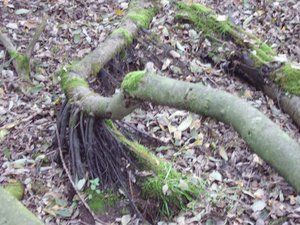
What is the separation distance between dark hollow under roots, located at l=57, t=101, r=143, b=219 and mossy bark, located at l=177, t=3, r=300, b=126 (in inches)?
71.7

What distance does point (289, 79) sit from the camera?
4.95 metres

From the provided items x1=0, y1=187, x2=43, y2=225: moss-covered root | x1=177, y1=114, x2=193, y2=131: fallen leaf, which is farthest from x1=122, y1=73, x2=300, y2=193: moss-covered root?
x1=177, y1=114, x2=193, y2=131: fallen leaf

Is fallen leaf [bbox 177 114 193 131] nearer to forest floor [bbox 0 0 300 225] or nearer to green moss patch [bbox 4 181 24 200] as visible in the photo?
forest floor [bbox 0 0 300 225]

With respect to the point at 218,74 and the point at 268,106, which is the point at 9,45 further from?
the point at 268,106

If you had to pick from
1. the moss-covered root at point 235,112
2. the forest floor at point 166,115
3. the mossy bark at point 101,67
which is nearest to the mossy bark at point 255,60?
the forest floor at point 166,115

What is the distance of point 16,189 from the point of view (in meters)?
4.05

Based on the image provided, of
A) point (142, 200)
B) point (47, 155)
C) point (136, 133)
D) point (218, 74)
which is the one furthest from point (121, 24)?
point (142, 200)

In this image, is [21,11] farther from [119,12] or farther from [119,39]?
[119,39]

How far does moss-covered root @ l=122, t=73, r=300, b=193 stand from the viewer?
70.6 inches

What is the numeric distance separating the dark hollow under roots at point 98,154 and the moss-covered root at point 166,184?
11 centimetres

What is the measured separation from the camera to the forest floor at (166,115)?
3.92 meters

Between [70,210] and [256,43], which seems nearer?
[70,210]

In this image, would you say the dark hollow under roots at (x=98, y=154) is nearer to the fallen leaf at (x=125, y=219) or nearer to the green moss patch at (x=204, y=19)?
the fallen leaf at (x=125, y=219)

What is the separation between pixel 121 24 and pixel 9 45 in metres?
1.35
